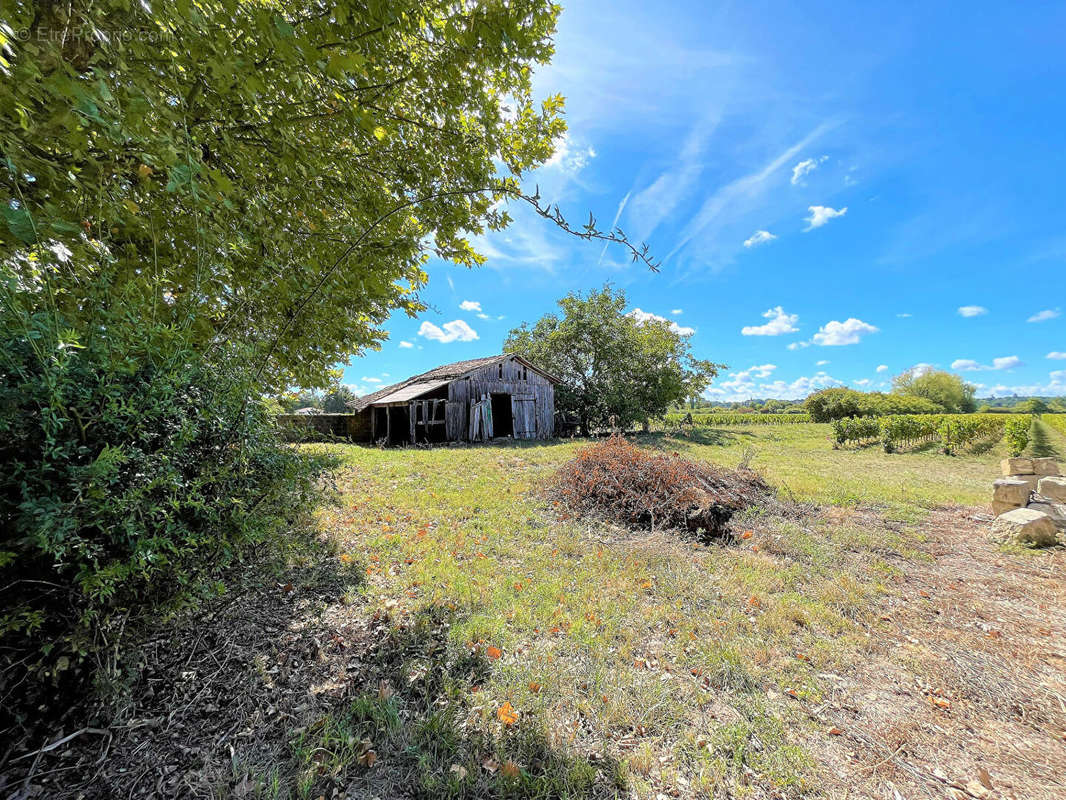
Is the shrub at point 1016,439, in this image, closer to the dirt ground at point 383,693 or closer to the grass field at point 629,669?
the grass field at point 629,669

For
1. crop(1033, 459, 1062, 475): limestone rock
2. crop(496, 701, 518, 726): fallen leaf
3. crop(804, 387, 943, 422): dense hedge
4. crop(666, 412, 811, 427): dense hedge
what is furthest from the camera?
crop(666, 412, 811, 427): dense hedge

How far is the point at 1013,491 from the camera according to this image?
21.9ft

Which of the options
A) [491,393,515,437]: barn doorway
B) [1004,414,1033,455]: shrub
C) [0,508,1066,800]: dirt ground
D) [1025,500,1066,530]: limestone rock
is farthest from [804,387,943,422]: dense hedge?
[0,508,1066,800]: dirt ground

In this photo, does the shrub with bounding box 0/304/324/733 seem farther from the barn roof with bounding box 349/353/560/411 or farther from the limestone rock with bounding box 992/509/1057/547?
the barn roof with bounding box 349/353/560/411

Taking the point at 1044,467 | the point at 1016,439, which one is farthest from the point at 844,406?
the point at 1044,467

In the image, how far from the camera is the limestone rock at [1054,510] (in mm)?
5945

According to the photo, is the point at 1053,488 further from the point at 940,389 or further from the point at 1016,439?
the point at 940,389

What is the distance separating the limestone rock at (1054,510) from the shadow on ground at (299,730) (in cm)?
865

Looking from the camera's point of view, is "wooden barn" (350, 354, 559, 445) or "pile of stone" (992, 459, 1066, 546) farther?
"wooden barn" (350, 354, 559, 445)

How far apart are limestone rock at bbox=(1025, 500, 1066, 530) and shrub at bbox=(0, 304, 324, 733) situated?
34.3 feet

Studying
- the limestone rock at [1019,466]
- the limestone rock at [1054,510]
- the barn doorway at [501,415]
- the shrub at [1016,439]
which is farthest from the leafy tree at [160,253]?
the shrub at [1016,439]

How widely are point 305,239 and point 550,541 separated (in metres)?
4.80

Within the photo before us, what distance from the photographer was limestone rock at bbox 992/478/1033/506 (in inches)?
261

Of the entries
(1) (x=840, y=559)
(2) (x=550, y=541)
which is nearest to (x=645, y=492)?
(2) (x=550, y=541)
